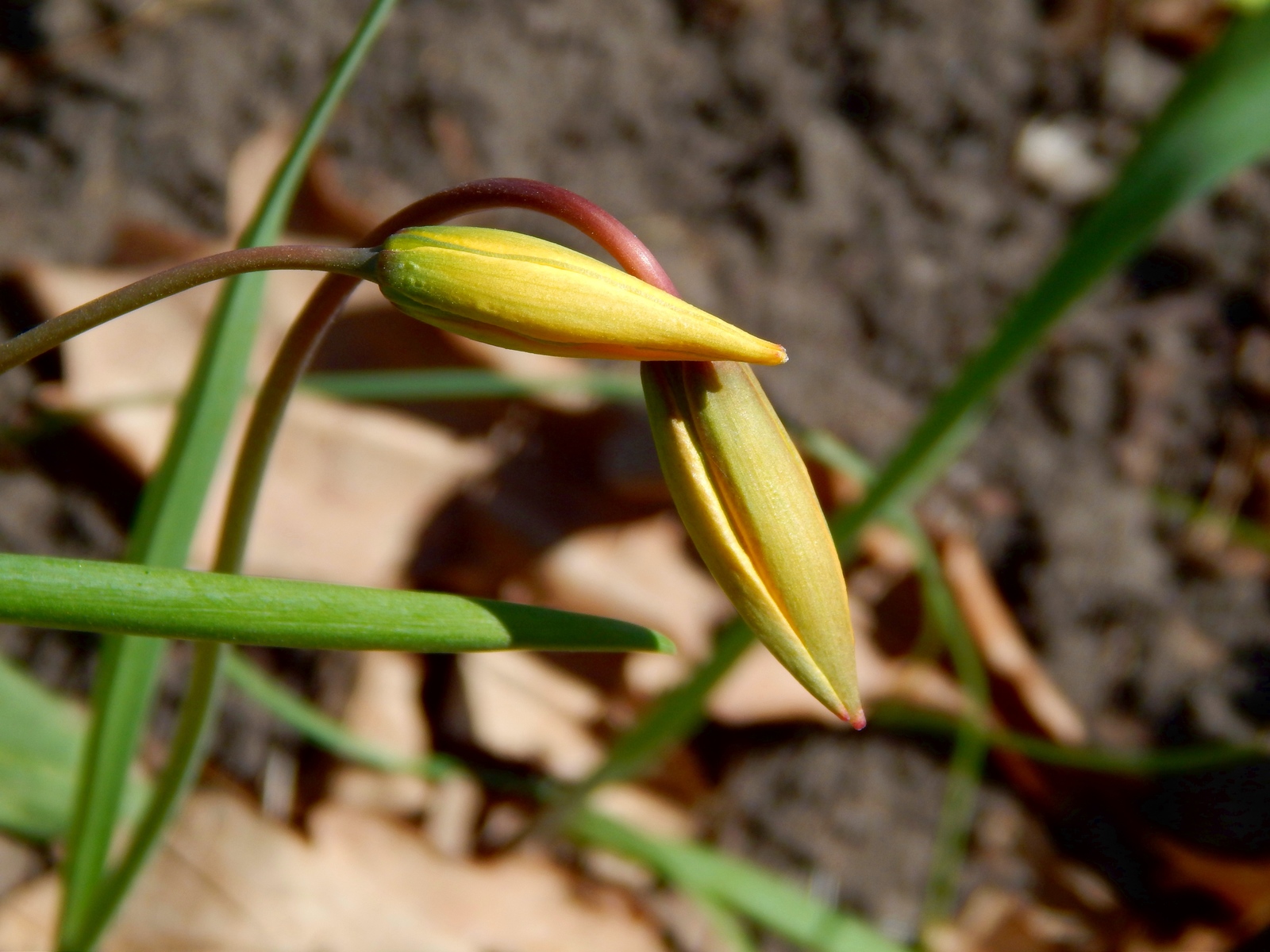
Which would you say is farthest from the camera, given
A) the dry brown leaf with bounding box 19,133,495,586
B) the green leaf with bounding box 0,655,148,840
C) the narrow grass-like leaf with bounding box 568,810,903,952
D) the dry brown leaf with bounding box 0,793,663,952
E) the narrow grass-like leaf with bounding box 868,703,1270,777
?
the narrow grass-like leaf with bounding box 868,703,1270,777

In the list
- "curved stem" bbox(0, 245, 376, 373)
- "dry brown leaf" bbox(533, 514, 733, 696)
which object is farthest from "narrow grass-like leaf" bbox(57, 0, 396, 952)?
"dry brown leaf" bbox(533, 514, 733, 696)

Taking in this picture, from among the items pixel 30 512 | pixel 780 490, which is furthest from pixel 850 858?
pixel 30 512

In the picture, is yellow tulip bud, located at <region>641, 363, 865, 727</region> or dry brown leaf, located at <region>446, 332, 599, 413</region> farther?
dry brown leaf, located at <region>446, 332, 599, 413</region>

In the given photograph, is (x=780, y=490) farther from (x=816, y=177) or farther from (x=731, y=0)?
(x=731, y=0)

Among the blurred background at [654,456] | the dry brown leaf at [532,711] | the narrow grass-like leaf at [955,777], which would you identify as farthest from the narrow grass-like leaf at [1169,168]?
the dry brown leaf at [532,711]

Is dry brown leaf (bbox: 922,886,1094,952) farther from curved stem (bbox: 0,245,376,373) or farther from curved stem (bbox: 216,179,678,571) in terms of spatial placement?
curved stem (bbox: 0,245,376,373)

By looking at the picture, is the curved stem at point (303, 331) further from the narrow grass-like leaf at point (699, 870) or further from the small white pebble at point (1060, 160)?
the small white pebble at point (1060, 160)
